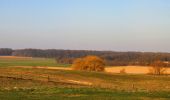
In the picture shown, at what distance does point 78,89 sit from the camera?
Answer: 30781 mm

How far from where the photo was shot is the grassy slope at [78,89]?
25.7 metres

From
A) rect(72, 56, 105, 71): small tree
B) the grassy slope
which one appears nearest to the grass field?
the grassy slope

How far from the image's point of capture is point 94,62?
89250 mm

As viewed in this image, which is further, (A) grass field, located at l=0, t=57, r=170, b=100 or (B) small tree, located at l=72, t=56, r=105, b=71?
(B) small tree, located at l=72, t=56, r=105, b=71

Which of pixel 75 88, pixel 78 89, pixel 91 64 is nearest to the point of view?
pixel 78 89

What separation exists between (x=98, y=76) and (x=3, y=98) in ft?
126

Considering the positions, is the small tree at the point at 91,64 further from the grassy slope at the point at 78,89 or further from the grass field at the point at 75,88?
the grass field at the point at 75,88

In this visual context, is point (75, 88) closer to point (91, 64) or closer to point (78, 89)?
point (78, 89)

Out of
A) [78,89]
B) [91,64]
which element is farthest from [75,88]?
[91,64]

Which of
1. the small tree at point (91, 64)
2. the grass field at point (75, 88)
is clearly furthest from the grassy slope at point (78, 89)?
the small tree at point (91, 64)

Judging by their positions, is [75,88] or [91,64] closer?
[75,88]

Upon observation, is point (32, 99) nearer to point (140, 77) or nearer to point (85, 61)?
point (140, 77)

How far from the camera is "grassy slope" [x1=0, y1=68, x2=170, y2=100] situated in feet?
84.4

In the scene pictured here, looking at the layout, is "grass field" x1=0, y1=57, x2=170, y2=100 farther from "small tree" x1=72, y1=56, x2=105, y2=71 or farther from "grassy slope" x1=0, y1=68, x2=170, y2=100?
"small tree" x1=72, y1=56, x2=105, y2=71
